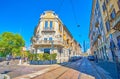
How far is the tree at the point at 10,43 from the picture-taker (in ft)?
132

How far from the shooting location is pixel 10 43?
42344mm

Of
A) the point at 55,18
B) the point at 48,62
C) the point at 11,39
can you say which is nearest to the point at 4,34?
the point at 11,39

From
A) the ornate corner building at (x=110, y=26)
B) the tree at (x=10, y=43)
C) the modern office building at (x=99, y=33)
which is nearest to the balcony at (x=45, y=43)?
the modern office building at (x=99, y=33)

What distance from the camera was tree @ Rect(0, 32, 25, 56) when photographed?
132 ft

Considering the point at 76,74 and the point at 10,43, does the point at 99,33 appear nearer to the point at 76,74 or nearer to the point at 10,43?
the point at 76,74

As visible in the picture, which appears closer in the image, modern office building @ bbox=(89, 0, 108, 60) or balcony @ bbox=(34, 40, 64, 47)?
modern office building @ bbox=(89, 0, 108, 60)

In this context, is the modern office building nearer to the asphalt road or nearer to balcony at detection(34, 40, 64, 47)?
the asphalt road

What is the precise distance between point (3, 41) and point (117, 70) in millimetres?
39118

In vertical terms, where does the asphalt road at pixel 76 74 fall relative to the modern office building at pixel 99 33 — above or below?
below

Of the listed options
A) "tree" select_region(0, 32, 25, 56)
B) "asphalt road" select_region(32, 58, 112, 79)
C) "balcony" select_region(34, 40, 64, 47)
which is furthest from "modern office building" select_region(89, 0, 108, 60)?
"tree" select_region(0, 32, 25, 56)

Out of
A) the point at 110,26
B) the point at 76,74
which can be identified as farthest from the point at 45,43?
the point at 76,74

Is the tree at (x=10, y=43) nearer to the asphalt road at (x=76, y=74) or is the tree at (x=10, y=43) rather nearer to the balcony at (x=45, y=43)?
the balcony at (x=45, y=43)

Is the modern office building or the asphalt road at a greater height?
the modern office building

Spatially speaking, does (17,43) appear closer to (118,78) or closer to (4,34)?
(4,34)
